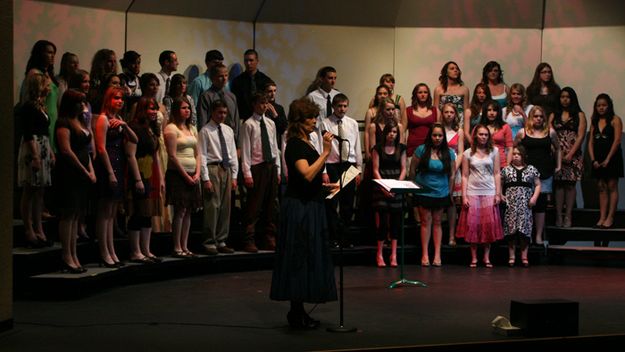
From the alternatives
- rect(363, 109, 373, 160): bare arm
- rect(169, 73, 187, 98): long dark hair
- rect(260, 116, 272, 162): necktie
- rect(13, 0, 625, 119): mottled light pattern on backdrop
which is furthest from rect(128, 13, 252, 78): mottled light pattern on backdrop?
rect(363, 109, 373, 160): bare arm

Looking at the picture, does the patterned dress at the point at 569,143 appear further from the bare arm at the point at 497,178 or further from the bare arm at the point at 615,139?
the bare arm at the point at 497,178

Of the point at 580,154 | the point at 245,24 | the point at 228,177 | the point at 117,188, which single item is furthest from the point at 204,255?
the point at 580,154

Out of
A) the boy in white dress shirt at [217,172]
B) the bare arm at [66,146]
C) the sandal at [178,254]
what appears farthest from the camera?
the boy in white dress shirt at [217,172]

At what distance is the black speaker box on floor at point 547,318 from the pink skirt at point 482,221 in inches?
159

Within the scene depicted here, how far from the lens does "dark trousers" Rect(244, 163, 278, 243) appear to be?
391 inches

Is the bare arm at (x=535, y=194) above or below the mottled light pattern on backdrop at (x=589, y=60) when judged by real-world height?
below

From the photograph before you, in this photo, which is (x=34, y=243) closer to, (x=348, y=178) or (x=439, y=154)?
(x=348, y=178)

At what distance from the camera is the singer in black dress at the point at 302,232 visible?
6402mm

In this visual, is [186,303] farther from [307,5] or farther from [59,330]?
[307,5]

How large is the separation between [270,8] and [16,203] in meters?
4.18

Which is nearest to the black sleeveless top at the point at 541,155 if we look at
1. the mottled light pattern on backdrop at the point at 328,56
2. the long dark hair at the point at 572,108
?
the long dark hair at the point at 572,108

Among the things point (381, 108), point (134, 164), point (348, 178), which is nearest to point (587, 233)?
point (381, 108)

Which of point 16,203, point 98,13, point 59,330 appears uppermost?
point 98,13

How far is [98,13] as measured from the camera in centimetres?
1052
